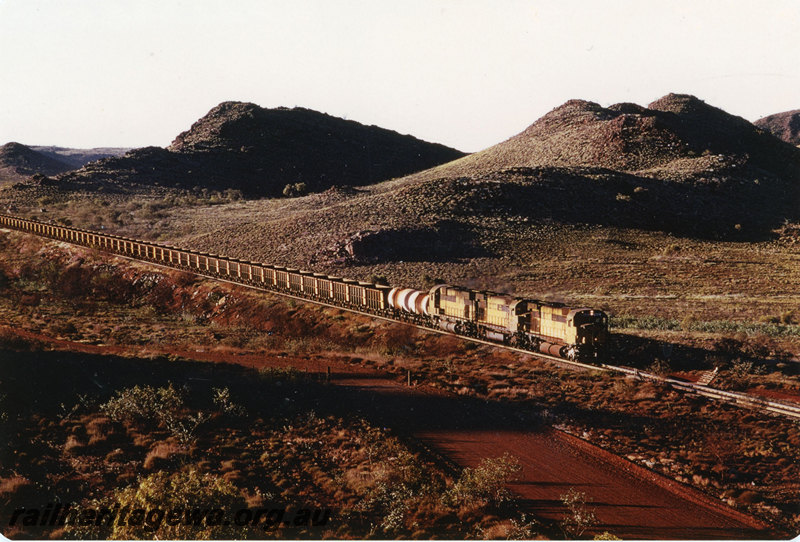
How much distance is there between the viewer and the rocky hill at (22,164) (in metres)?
163

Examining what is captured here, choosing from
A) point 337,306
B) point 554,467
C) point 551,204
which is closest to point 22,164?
point 551,204

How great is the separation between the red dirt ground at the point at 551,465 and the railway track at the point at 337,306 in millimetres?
6183

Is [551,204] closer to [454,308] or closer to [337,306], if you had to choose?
[337,306]

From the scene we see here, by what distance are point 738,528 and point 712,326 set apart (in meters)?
20.1

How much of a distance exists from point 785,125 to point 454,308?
21283cm

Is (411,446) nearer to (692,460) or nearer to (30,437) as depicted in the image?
(692,460)

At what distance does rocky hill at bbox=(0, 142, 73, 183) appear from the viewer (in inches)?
6421

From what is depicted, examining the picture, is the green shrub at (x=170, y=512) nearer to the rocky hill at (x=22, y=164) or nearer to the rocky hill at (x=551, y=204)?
the rocky hill at (x=551, y=204)

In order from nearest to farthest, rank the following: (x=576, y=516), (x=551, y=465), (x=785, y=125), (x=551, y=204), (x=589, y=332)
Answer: (x=576, y=516) → (x=551, y=465) → (x=589, y=332) → (x=551, y=204) → (x=785, y=125)

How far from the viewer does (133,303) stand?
1726 inches

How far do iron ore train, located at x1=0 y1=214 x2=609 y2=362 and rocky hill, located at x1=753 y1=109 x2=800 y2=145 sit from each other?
191907 millimetres

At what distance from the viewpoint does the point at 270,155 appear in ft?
460

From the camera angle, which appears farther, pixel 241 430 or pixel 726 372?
pixel 726 372

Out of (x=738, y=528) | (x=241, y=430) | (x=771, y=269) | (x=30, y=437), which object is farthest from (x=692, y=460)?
(x=771, y=269)
